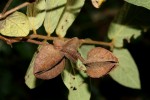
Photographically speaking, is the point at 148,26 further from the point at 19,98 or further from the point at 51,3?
the point at 19,98

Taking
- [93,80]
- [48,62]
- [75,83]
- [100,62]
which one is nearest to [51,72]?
[48,62]

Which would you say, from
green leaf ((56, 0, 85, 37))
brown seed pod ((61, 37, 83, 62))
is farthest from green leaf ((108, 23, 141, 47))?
brown seed pod ((61, 37, 83, 62))

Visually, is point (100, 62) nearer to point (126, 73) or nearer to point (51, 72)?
point (51, 72)

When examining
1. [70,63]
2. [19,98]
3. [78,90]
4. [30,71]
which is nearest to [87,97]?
[78,90]

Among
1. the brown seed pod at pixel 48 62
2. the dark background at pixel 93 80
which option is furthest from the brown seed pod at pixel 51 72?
the dark background at pixel 93 80

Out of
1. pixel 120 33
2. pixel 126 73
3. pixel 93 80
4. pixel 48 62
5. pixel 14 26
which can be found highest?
pixel 14 26
